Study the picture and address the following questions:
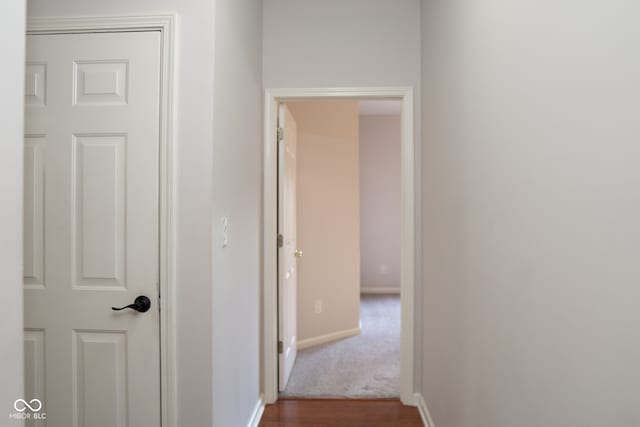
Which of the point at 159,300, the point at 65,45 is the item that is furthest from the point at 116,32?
the point at 159,300

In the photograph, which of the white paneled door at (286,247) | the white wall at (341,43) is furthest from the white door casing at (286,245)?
the white wall at (341,43)

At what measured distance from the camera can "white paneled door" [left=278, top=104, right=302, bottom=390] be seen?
283cm

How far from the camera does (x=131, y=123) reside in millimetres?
1688

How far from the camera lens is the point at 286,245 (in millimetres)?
2977

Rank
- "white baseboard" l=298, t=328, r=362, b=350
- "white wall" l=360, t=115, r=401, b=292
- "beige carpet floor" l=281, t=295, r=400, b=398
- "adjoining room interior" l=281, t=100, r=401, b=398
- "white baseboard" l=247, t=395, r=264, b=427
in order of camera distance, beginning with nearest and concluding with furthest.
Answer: "white baseboard" l=247, t=395, r=264, b=427 → "beige carpet floor" l=281, t=295, r=400, b=398 → "adjoining room interior" l=281, t=100, r=401, b=398 → "white baseboard" l=298, t=328, r=362, b=350 → "white wall" l=360, t=115, r=401, b=292

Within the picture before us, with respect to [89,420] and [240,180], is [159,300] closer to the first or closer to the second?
[89,420]

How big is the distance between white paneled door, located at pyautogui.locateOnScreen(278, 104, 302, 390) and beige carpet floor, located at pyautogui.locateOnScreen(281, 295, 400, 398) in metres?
0.17

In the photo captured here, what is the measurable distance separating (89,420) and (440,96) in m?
2.22

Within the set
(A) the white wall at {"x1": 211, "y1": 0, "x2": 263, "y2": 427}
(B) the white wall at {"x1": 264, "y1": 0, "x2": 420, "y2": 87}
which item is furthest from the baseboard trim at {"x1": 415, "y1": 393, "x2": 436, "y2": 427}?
(B) the white wall at {"x1": 264, "y1": 0, "x2": 420, "y2": 87}

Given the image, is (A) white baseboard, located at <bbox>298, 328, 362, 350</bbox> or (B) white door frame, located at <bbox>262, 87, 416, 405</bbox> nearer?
(B) white door frame, located at <bbox>262, 87, 416, 405</bbox>

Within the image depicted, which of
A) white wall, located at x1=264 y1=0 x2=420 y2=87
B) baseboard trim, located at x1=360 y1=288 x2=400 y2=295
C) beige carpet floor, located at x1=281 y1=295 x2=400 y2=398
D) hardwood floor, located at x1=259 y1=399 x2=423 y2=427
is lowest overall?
hardwood floor, located at x1=259 y1=399 x2=423 y2=427

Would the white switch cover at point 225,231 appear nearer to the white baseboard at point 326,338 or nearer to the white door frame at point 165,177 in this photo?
the white door frame at point 165,177

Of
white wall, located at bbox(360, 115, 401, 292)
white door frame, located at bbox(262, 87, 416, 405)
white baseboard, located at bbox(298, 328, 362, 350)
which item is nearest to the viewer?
white door frame, located at bbox(262, 87, 416, 405)

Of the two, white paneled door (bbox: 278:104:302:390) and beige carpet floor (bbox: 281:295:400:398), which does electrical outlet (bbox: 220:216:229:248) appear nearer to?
white paneled door (bbox: 278:104:302:390)
